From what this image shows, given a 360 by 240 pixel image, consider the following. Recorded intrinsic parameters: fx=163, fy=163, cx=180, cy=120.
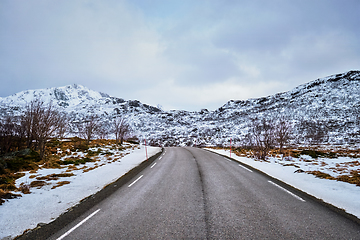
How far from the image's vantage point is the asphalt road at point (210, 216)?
355cm

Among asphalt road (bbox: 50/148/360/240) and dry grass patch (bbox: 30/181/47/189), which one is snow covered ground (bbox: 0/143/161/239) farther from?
asphalt road (bbox: 50/148/360/240)

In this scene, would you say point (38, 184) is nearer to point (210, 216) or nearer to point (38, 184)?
point (38, 184)

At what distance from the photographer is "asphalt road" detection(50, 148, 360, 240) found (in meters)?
3.55

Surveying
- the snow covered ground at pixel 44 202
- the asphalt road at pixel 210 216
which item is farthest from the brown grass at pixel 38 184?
the asphalt road at pixel 210 216

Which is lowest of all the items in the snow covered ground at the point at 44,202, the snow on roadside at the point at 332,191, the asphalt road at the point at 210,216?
the snow covered ground at the point at 44,202

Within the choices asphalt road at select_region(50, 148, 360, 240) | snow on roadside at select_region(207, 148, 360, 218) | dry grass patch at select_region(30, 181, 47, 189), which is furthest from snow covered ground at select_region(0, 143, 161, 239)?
snow on roadside at select_region(207, 148, 360, 218)

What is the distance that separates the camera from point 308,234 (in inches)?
134

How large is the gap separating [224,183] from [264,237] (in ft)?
13.1

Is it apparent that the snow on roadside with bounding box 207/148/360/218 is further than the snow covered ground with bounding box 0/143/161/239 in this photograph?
Yes

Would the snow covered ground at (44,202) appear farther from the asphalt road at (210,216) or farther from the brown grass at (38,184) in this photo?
the asphalt road at (210,216)

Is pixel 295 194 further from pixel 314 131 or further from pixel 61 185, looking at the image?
pixel 314 131

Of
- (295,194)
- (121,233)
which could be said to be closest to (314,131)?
(295,194)

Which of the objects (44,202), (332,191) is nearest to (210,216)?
(332,191)

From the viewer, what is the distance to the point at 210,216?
431cm
